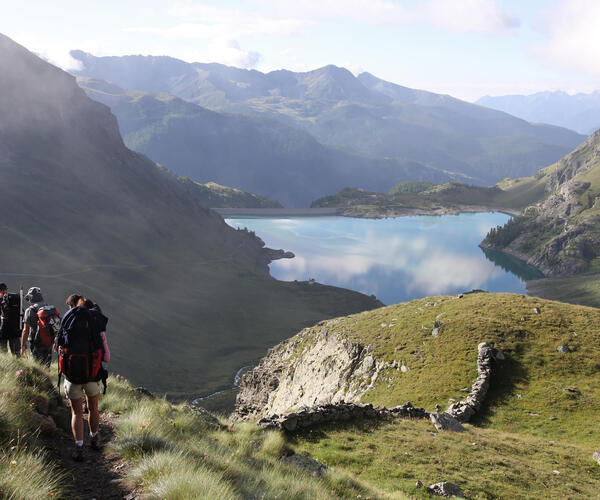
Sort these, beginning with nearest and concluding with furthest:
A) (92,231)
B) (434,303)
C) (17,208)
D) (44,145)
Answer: (434,303)
(17,208)
(92,231)
(44,145)

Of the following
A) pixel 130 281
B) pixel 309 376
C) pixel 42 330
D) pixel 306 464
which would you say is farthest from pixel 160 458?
pixel 130 281

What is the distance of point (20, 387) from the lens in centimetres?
1169

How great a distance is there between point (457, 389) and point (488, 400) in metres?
2.02

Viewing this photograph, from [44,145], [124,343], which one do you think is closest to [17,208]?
[44,145]

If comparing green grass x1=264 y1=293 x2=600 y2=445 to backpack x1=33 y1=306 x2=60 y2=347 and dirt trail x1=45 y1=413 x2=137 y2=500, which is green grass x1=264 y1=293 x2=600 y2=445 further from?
backpack x1=33 y1=306 x2=60 y2=347

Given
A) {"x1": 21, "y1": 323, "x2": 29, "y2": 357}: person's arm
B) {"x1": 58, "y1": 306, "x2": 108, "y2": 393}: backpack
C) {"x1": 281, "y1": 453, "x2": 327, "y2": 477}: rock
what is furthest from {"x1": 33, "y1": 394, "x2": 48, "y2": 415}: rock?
{"x1": 281, "y1": 453, "x2": 327, "y2": 477}: rock

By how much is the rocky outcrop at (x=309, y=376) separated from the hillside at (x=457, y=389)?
0.48ft

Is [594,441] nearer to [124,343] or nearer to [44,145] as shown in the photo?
[124,343]

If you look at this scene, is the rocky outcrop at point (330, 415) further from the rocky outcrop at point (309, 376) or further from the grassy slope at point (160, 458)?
the rocky outcrop at point (309, 376)

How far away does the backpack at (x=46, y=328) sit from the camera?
15.9 metres

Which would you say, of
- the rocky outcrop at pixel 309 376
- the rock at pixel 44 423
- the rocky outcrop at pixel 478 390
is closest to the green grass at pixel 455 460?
the rocky outcrop at pixel 478 390

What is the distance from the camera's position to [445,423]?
22.1 meters

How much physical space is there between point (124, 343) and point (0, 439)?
116 metres

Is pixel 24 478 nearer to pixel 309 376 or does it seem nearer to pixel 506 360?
pixel 506 360
